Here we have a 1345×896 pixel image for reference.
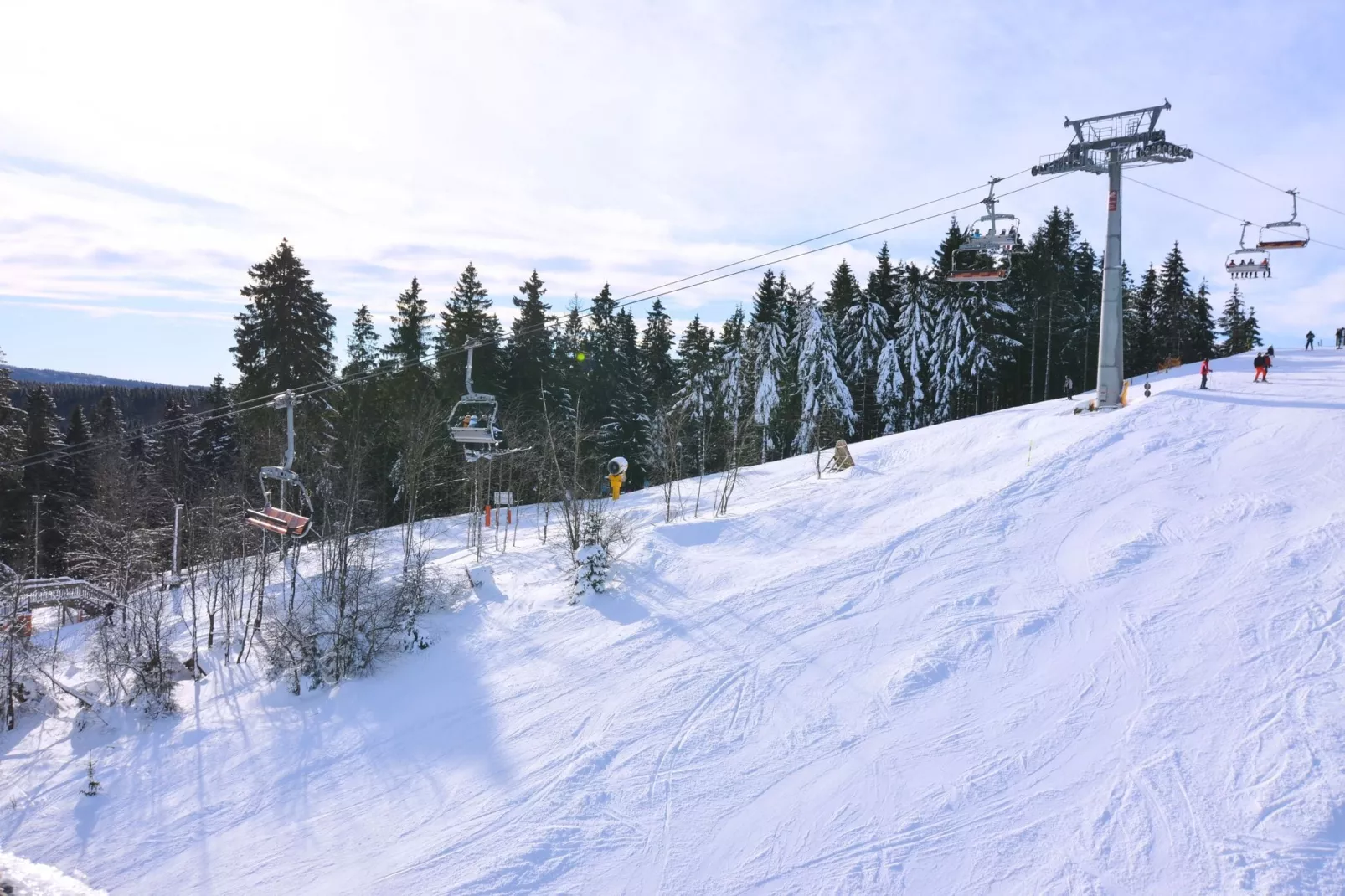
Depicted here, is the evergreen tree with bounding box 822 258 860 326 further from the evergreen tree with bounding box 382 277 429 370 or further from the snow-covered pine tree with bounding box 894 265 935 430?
the evergreen tree with bounding box 382 277 429 370

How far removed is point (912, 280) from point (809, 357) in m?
9.54

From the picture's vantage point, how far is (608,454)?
43.3 m

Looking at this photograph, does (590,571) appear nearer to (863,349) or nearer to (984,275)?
(984,275)

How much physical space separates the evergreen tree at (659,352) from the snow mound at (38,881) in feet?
139

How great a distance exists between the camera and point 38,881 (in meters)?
11.4

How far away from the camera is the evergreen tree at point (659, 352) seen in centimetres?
5275

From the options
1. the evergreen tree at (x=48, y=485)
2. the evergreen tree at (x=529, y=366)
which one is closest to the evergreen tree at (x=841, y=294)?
the evergreen tree at (x=529, y=366)

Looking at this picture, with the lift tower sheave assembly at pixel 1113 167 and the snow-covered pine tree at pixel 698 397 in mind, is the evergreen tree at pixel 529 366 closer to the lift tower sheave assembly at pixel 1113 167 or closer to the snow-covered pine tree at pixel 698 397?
the snow-covered pine tree at pixel 698 397

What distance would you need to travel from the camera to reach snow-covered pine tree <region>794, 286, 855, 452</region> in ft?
131

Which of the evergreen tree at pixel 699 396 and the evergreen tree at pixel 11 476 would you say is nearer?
the evergreen tree at pixel 11 476

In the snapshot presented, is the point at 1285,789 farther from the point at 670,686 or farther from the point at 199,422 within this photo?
the point at 199,422

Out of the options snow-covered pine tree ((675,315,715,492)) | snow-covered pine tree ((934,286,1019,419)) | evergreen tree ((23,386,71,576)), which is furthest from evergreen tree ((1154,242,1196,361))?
evergreen tree ((23,386,71,576))

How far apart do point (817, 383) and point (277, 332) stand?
2717 cm

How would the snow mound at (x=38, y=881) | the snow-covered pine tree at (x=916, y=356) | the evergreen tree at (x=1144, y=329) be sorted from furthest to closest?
the evergreen tree at (x=1144, y=329) → the snow-covered pine tree at (x=916, y=356) → the snow mound at (x=38, y=881)
